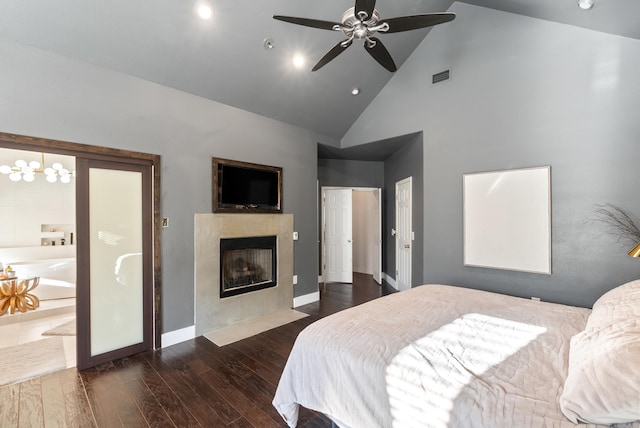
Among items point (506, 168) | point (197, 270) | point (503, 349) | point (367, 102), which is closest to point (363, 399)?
point (503, 349)

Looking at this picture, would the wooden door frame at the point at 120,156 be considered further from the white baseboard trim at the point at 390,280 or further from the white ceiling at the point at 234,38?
the white baseboard trim at the point at 390,280

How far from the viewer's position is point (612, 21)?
253 centimetres

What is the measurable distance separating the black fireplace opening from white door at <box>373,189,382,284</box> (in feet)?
8.77

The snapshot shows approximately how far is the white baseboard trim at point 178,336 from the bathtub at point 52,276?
2664 millimetres

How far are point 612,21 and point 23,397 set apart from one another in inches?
227

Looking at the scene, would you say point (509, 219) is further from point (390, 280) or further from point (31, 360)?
point (31, 360)

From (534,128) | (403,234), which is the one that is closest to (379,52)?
(534,128)

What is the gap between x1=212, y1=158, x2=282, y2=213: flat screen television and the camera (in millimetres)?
3678

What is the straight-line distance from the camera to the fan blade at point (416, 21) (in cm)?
210

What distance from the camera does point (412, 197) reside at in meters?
4.62

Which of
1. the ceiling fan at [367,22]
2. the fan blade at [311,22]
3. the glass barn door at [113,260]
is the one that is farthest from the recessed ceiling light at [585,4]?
the glass barn door at [113,260]

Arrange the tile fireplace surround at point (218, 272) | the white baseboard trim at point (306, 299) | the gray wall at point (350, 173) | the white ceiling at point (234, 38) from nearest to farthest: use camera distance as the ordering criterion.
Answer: the white ceiling at point (234, 38) → the tile fireplace surround at point (218, 272) → the white baseboard trim at point (306, 299) → the gray wall at point (350, 173)

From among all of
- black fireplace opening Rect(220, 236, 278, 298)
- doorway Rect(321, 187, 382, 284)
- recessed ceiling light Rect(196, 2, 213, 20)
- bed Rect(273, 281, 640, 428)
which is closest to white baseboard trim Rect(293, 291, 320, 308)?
black fireplace opening Rect(220, 236, 278, 298)

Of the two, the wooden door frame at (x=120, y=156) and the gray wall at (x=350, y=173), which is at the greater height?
the gray wall at (x=350, y=173)
